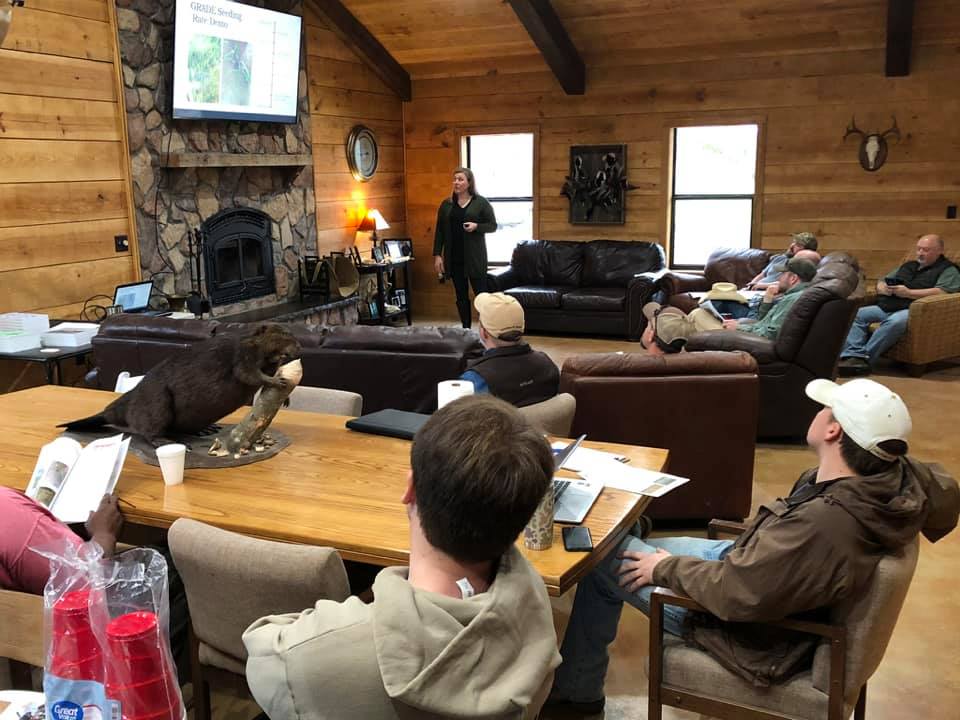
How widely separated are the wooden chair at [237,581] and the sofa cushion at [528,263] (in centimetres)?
692

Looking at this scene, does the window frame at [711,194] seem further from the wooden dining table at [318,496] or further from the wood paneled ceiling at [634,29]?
the wooden dining table at [318,496]

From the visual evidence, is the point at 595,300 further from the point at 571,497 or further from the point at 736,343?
the point at 571,497

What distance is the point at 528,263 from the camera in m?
8.75

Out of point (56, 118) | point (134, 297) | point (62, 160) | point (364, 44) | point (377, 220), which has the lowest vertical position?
point (134, 297)

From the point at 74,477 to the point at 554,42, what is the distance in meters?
6.63

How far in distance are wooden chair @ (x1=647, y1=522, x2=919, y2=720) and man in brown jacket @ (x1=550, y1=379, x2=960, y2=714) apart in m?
0.03

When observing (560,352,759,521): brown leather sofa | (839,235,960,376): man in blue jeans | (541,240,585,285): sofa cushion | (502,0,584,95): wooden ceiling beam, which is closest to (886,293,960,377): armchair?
(839,235,960,376): man in blue jeans

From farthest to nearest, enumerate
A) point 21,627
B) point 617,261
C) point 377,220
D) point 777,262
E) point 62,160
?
1. point 377,220
2. point 617,261
3. point 777,262
4. point 62,160
5. point 21,627

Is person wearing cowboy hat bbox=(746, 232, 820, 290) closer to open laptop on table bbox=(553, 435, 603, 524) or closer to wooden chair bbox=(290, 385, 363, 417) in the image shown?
wooden chair bbox=(290, 385, 363, 417)

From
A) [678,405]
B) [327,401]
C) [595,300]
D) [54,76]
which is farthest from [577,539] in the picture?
[595,300]

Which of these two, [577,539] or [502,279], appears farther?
[502,279]

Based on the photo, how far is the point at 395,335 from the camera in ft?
13.1

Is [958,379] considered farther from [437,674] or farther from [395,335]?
[437,674]

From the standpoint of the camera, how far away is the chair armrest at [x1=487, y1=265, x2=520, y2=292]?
334 inches
